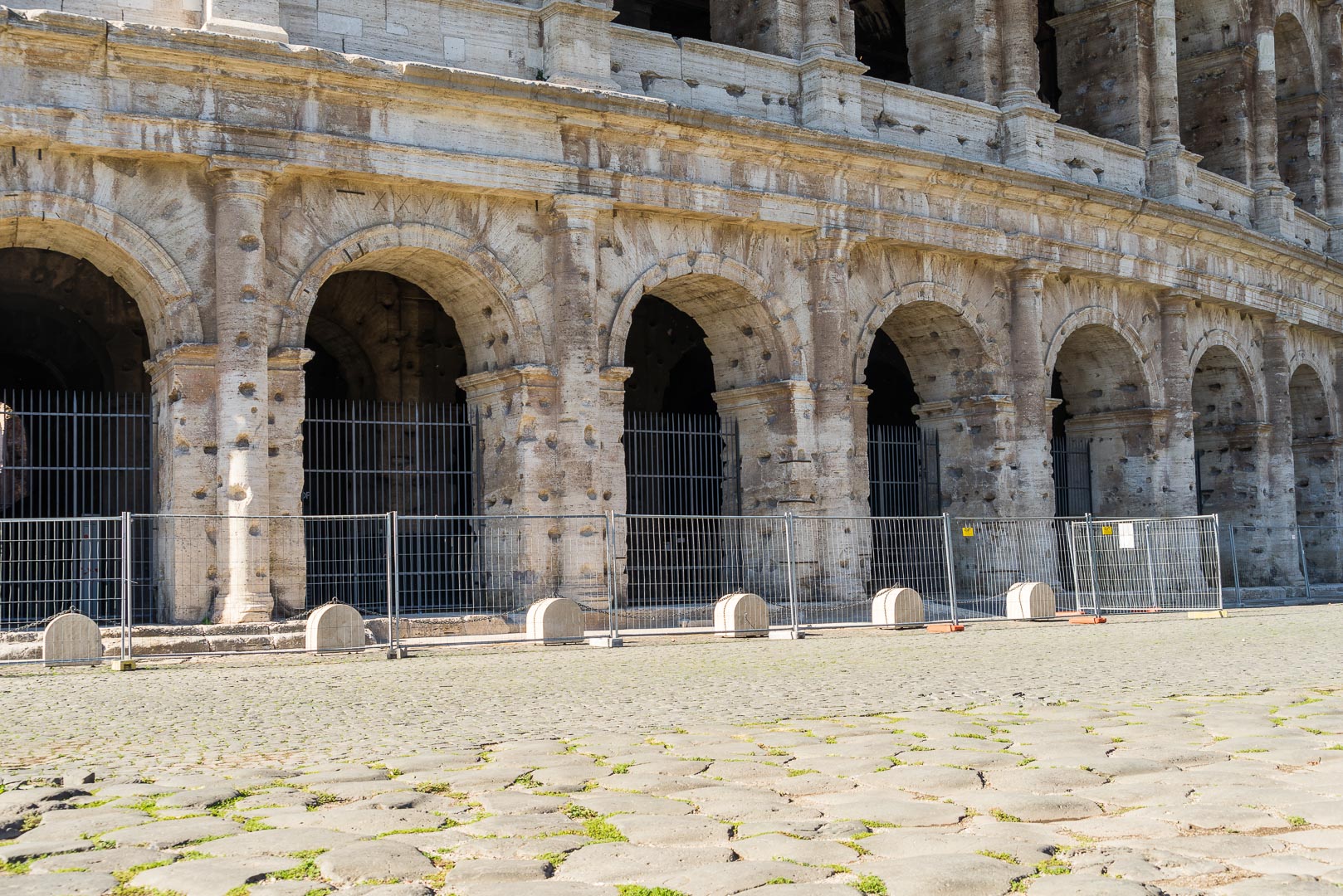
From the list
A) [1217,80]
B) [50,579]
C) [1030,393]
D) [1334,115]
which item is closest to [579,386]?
[50,579]

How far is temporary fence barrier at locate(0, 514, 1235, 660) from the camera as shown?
1131cm

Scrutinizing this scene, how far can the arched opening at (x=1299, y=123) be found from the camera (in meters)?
23.8

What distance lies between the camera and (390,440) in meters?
16.8

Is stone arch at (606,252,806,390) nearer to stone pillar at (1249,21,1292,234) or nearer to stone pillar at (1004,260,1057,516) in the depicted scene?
stone pillar at (1004,260,1057,516)

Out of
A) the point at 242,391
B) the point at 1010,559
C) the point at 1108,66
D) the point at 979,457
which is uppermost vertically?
the point at 1108,66

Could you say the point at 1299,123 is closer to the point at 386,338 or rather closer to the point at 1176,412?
the point at 1176,412

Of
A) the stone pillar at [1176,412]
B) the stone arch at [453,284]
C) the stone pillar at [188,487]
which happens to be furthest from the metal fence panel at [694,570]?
the stone pillar at [1176,412]

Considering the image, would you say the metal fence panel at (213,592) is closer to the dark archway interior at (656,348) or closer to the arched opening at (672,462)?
the arched opening at (672,462)

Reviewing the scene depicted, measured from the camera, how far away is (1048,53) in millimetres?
23906

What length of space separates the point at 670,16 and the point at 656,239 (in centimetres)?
729

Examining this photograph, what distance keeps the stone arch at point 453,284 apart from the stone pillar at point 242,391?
42cm

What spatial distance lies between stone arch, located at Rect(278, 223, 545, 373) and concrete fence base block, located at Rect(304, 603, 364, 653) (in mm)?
2828

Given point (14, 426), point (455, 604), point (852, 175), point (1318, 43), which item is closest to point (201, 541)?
point (455, 604)

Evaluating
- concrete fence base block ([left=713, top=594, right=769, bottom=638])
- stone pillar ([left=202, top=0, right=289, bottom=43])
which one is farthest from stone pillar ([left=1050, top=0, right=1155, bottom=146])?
stone pillar ([left=202, top=0, right=289, bottom=43])
